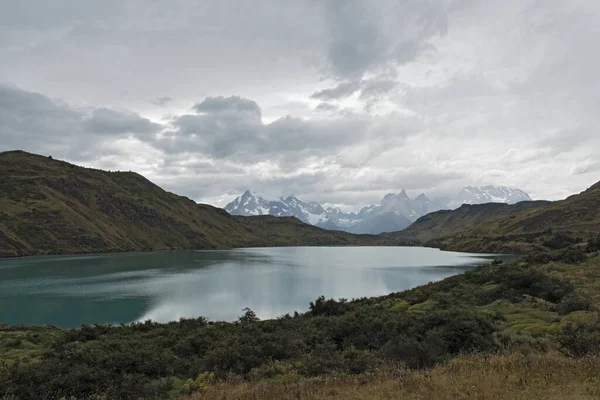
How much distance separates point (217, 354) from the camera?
687 inches

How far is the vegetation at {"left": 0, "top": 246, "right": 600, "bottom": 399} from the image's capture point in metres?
11.2

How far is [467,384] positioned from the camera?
10625 mm

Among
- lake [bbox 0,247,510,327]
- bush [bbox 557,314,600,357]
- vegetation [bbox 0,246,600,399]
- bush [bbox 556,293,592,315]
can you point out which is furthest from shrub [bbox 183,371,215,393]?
lake [bbox 0,247,510,327]

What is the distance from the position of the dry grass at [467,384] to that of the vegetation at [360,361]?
0.04 m

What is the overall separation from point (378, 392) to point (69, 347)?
69.4ft

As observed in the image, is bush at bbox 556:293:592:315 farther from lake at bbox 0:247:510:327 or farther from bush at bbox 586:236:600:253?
lake at bbox 0:247:510:327

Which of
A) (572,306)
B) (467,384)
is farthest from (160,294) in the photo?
(467,384)

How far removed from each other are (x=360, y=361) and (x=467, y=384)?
4840 millimetres

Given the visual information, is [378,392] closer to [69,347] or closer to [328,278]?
[69,347]

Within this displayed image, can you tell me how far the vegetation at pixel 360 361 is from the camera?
36.6 feet

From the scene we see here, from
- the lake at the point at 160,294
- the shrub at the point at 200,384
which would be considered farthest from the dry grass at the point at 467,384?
the lake at the point at 160,294

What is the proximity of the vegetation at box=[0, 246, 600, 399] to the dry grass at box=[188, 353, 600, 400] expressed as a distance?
4 cm

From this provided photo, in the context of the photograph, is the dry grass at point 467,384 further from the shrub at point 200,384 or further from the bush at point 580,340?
the bush at point 580,340

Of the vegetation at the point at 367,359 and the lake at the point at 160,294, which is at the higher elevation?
the vegetation at the point at 367,359
